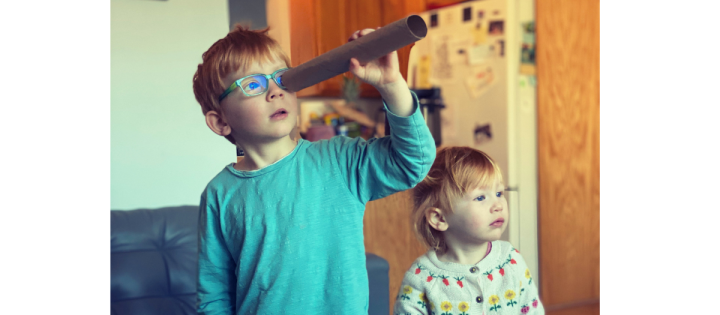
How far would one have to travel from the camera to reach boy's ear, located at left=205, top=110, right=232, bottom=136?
66 centimetres

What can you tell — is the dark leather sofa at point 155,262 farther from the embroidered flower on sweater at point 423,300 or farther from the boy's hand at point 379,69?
the boy's hand at point 379,69

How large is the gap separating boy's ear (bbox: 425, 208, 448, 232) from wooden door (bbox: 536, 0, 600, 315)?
67 cm

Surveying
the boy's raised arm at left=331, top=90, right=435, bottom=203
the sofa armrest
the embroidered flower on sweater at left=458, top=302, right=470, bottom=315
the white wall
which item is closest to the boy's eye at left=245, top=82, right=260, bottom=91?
the boy's raised arm at left=331, top=90, right=435, bottom=203

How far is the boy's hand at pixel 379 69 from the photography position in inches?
20.3

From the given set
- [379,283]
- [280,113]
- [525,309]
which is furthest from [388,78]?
[379,283]

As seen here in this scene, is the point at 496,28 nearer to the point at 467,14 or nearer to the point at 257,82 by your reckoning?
the point at 467,14

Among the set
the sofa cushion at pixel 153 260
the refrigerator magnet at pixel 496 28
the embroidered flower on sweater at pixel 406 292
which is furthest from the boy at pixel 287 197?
the refrigerator magnet at pixel 496 28

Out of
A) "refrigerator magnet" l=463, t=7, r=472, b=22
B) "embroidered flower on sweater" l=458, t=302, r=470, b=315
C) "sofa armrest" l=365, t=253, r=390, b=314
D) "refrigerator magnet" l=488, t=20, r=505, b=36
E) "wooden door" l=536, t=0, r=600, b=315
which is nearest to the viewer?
"embroidered flower on sweater" l=458, t=302, r=470, b=315

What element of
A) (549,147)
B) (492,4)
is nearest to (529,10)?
(492,4)

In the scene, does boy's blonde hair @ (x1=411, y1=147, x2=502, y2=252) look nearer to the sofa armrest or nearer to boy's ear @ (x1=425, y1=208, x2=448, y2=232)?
boy's ear @ (x1=425, y1=208, x2=448, y2=232)

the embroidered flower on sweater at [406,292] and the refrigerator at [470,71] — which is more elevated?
the refrigerator at [470,71]

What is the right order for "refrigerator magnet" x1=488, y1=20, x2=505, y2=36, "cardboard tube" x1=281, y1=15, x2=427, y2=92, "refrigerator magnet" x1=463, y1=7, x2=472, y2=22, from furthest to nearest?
"refrigerator magnet" x1=463, y1=7, x2=472, y2=22
"refrigerator magnet" x1=488, y1=20, x2=505, y2=36
"cardboard tube" x1=281, y1=15, x2=427, y2=92

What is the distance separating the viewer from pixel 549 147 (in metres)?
1.55

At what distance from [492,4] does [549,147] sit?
462mm
